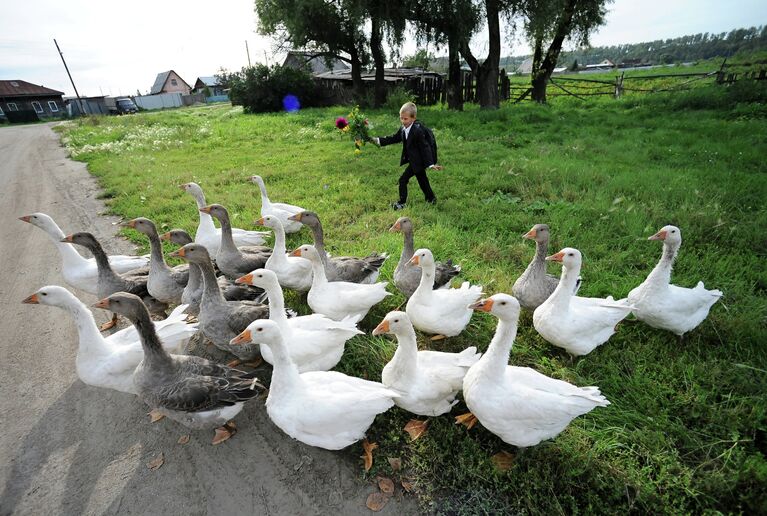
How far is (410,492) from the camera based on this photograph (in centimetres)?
256

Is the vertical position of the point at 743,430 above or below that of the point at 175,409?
below

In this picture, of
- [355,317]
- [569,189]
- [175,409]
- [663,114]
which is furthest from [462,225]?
[663,114]

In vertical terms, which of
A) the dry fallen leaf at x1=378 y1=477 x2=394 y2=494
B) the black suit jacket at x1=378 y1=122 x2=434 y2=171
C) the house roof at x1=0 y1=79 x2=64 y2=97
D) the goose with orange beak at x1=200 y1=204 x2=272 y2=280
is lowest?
the dry fallen leaf at x1=378 y1=477 x2=394 y2=494

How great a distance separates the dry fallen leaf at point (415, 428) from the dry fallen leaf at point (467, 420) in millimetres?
266

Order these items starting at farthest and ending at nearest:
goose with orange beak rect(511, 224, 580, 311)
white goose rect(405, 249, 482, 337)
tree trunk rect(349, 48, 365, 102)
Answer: tree trunk rect(349, 48, 365, 102) → goose with orange beak rect(511, 224, 580, 311) → white goose rect(405, 249, 482, 337)

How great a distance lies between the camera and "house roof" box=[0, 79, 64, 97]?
4709 cm

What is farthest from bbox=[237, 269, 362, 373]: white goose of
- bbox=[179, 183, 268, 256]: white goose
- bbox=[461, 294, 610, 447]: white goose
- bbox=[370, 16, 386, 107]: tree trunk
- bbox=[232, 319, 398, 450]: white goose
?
bbox=[370, 16, 386, 107]: tree trunk

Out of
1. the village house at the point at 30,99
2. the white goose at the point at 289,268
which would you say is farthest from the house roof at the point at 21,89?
the white goose at the point at 289,268

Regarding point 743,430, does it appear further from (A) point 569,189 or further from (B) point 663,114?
(B) point 663,114

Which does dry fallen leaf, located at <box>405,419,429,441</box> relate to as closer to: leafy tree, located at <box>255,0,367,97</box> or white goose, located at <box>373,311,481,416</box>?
white goose, located at <box>373,311,481,416</box>

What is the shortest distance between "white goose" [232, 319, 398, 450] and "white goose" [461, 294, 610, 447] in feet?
2.26

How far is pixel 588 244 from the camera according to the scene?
5273 mm

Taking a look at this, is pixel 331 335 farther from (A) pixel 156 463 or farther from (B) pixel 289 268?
(A) pixel 156 463

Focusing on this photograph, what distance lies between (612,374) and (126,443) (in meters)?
4.36
